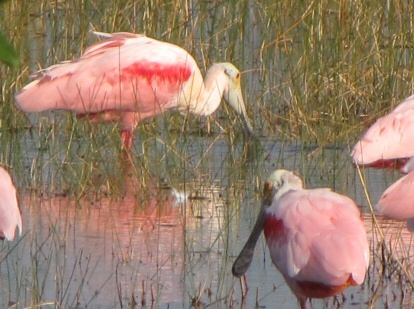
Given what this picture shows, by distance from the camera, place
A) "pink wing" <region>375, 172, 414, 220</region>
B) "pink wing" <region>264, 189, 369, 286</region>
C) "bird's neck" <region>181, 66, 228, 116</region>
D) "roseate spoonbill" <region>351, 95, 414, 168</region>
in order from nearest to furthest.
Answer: "pink wing" <region>264, 189, 369, 286</region>, "pink wing" <region>375, 172, 414, 220</region>, "roseate spoonbill" <region>351, 95, 414, 168</region>, "bird's neck" <region>181, 66, 228, 116</region>

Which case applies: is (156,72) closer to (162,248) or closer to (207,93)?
(207,93)

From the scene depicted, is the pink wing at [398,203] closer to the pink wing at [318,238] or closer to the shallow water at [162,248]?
the shallow water at [162,248]

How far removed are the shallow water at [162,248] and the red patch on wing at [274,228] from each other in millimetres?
257

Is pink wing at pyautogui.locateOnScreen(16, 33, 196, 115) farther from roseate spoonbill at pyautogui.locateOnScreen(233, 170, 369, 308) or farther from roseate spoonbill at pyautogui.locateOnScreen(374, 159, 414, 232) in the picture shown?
roseate spoonbill at pyautogui.locateOnScreen(233, 170, 369, 308)

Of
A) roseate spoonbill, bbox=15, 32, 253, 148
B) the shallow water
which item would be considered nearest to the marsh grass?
the shallow water

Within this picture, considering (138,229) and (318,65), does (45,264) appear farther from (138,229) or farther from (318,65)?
(318,65)

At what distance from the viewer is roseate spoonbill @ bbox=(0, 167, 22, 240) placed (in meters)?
4.66

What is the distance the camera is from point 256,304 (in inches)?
193

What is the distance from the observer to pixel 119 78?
7984 millimetres

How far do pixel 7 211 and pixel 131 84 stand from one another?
3387 mm

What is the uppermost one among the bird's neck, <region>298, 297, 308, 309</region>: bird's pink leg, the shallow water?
the bird's neck

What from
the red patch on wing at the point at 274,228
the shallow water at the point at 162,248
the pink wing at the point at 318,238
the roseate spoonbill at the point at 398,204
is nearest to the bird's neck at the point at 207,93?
the shallow water at the point at 162,248

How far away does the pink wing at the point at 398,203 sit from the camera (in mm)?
5137

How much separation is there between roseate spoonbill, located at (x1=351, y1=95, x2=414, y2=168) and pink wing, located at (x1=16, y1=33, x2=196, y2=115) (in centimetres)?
183
